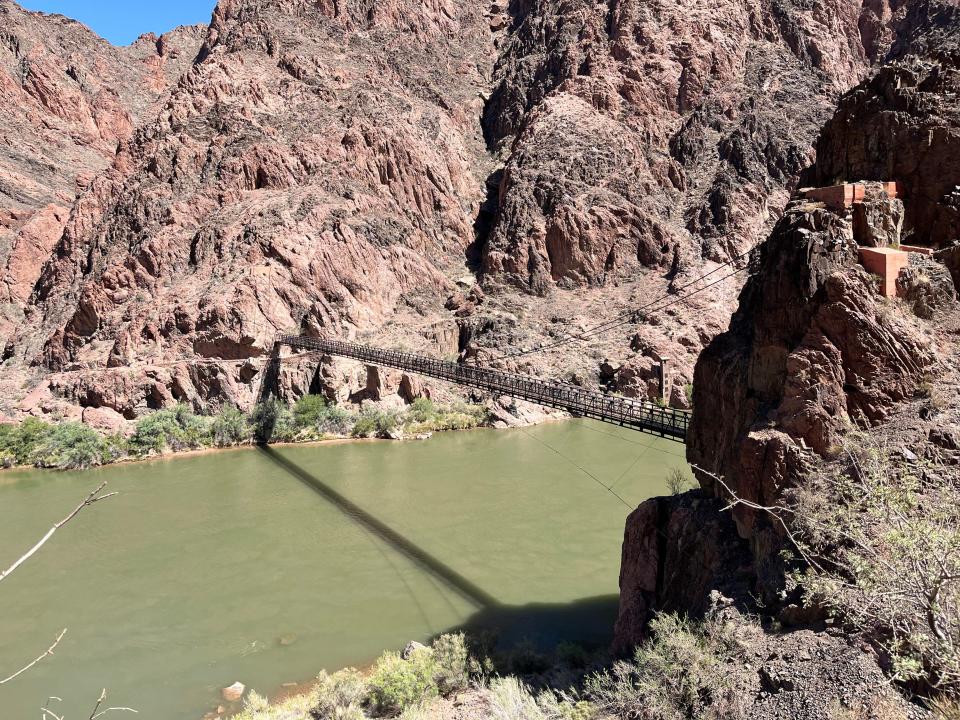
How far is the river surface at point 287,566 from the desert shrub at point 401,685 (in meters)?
1.91

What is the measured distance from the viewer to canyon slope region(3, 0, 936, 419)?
31.8m

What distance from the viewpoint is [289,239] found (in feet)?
112

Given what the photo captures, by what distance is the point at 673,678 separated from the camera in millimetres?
6867

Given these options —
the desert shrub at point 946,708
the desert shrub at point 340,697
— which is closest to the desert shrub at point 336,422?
the desert shrub at point 340,697

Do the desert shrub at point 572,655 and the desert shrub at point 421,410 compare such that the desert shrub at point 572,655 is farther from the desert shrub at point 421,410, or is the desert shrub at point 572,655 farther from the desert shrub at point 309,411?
the desert shrub at point 309,411

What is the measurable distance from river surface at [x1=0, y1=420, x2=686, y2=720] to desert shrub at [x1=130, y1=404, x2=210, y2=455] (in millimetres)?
1518

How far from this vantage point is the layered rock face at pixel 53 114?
136 feet

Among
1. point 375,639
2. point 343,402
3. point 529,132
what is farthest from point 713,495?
point 529,132

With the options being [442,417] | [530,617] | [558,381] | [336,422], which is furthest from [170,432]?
[530,617]

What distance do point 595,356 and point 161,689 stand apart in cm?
2667

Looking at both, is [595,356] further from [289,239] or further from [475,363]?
[289,239]

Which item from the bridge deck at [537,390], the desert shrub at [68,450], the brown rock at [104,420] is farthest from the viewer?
the brown rock at [104,420]

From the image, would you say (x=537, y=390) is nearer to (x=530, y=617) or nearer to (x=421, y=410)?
(x=530, y=617)

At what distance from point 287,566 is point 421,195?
30.9 metres
